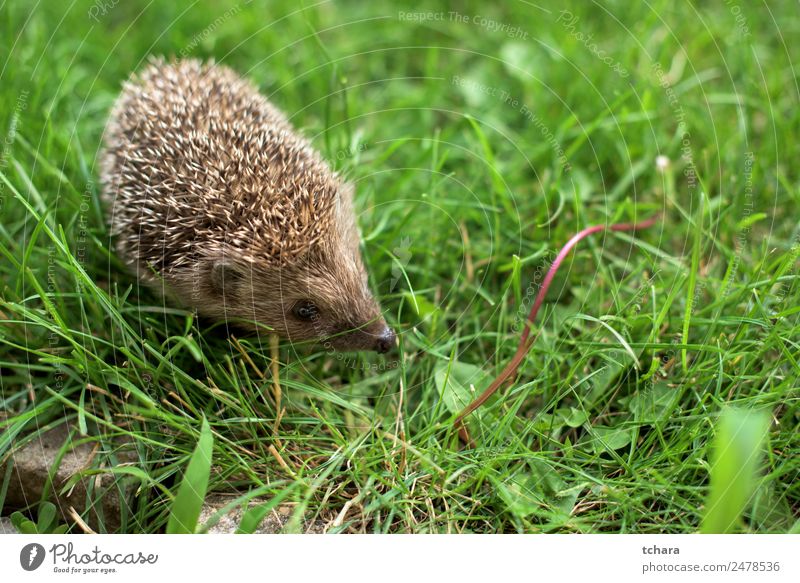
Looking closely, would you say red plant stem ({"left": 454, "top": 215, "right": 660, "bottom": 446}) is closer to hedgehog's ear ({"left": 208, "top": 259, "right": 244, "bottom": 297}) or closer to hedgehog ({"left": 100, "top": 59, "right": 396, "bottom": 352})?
hedgehog ({"left": 100, "top": 59, "right": 396, "bottom": 352})

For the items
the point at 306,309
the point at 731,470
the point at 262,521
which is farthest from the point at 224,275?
the point at 731,470

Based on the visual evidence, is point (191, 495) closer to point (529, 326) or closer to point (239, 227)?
point (239, 227)

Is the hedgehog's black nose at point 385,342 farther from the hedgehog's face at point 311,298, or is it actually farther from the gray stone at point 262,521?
the gray stone at point 262,521

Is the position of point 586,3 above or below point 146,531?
above
